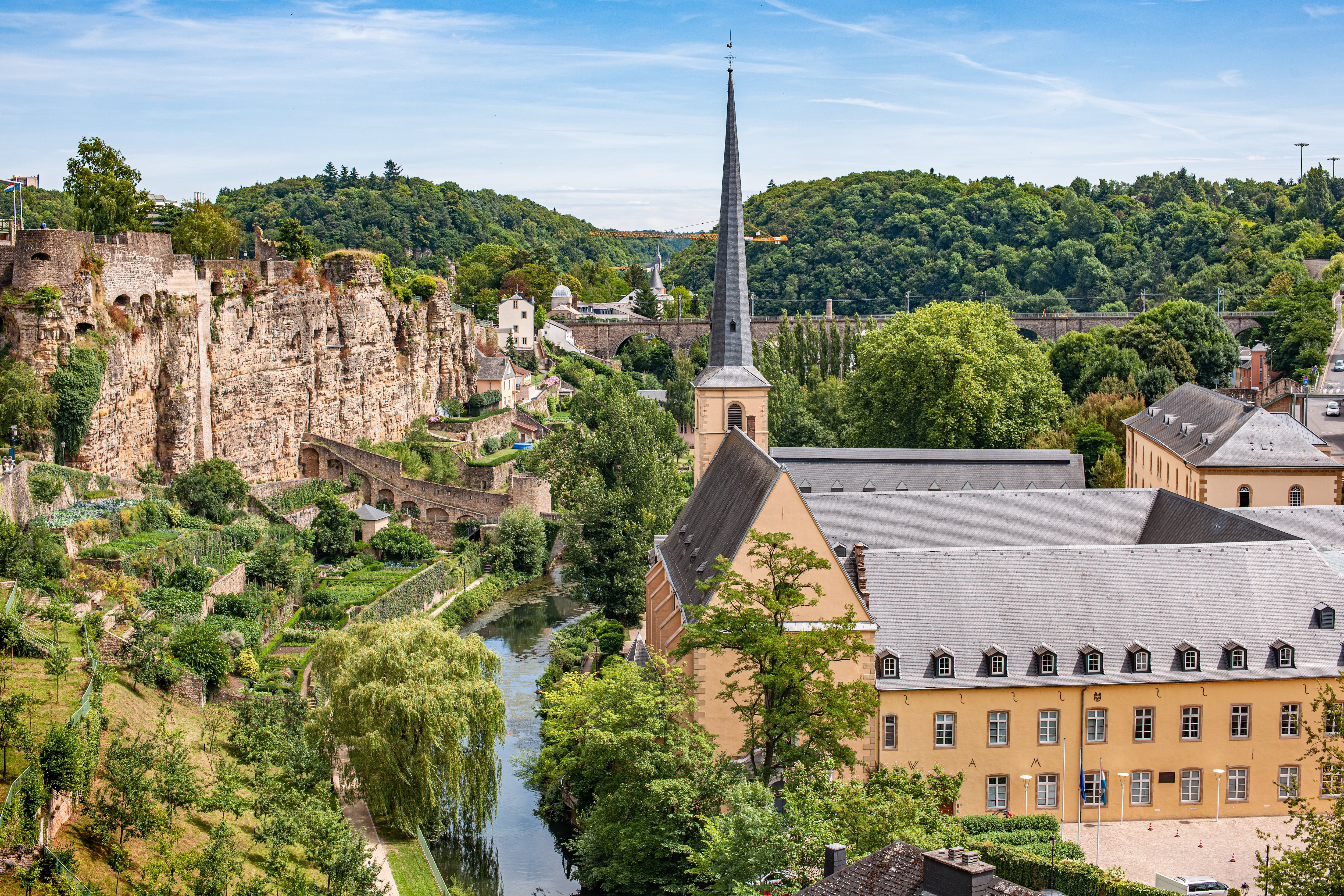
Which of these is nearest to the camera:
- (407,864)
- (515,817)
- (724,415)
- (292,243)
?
(407,864)

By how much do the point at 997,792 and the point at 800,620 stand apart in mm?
6012

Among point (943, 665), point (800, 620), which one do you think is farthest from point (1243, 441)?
point (800, 620)

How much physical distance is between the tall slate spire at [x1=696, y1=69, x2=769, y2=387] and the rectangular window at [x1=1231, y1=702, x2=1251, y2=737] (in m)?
18.0

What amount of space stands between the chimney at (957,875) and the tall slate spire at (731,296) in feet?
86.6

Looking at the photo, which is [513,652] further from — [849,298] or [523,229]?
[523,229]

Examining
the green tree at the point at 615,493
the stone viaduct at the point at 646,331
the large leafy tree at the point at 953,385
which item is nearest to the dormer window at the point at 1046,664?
the green tree at the point at 615,493

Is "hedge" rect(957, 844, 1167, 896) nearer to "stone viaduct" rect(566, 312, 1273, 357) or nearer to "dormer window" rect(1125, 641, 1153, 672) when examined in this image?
"dormer window" rect(1125, 641, 1153, 672)

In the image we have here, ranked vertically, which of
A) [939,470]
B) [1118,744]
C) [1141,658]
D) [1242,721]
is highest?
[939,470]

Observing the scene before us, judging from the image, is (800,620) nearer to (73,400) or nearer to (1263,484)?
(1263,484)

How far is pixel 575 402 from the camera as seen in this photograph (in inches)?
3002

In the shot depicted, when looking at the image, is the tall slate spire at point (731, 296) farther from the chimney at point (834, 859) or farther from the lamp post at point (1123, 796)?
the chimney at point (834, 859)

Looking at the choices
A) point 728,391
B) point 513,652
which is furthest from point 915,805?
point 513,652

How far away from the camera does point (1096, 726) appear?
30.4 m

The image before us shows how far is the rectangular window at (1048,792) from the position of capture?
99.2ft
